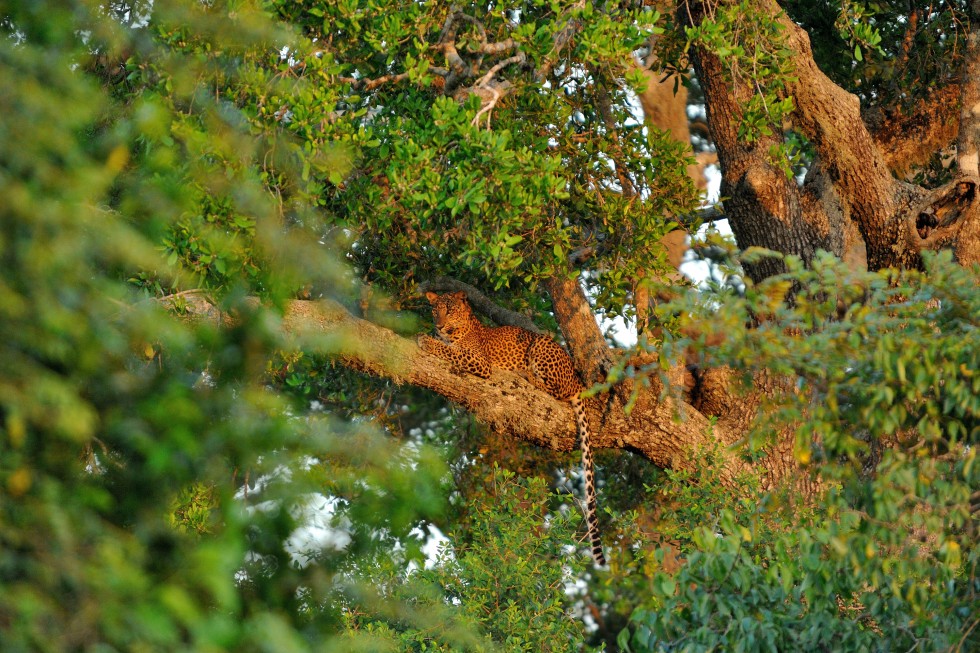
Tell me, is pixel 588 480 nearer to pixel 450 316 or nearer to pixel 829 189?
pixel 450 316

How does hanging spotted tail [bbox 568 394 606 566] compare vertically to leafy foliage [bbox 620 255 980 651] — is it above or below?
above

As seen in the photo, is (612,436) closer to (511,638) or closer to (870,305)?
(511,638)

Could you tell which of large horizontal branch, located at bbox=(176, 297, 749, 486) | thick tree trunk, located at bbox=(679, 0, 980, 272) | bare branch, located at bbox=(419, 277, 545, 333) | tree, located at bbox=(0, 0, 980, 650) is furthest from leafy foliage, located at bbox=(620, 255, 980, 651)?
bare branch, located at bbox=(419, 277, 545, 333)

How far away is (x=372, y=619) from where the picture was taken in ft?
26.4

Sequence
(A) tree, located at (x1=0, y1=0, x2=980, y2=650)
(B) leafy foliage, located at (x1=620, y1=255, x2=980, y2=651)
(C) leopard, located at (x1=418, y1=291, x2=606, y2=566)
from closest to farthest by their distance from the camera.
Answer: (A) tree, located at (x1=0, y1=0, x2=980, y2=650)
(B) leafy foliage, located at (x1=620, y1=255, x2=980, y2=651)
(C) leopard, located at (x1=418, y1=291, x2=606, y2=566)

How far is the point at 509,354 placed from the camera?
30.4 feet

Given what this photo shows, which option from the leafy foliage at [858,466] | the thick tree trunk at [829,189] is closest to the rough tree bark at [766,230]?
the thick tree trunk at [829,189]

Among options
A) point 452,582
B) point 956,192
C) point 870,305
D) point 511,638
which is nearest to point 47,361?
point 870,305

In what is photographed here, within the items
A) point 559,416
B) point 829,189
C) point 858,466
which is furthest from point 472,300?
point 858,466

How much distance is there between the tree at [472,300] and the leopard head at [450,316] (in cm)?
24

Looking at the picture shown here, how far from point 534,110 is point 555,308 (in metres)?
1.56

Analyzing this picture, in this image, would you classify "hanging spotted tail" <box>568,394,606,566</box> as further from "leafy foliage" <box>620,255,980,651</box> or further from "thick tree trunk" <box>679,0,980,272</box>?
"leafy foliage" <box>620,255,980,651</box>

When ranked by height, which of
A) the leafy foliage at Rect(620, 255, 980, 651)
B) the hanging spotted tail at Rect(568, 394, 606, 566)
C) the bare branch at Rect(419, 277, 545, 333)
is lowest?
the leafy foliage at Rect(620, 255, 980, 651)

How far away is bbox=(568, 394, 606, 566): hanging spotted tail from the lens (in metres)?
8.30
